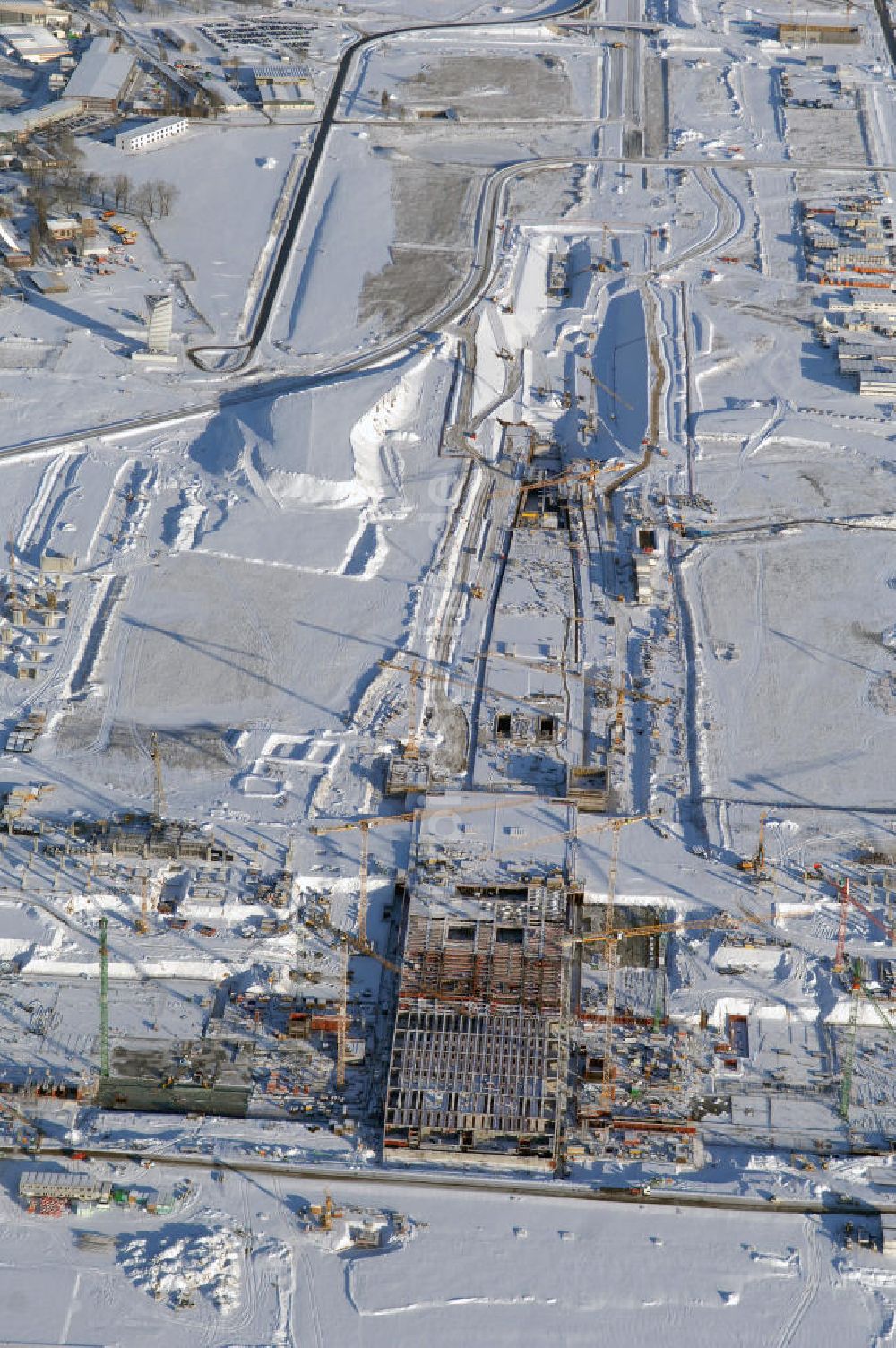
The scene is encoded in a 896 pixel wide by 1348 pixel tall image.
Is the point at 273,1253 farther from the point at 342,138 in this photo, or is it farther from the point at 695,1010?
the point at 342,138

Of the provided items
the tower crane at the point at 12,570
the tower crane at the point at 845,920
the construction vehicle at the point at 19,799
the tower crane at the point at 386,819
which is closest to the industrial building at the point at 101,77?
the tower crane at the point at 12,570

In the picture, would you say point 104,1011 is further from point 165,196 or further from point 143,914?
point 165,196

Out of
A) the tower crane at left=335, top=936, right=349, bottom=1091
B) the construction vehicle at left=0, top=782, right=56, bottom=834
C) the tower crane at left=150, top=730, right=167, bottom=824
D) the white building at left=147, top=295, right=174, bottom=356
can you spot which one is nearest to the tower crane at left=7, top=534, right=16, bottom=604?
the construction vehicle at left=0, top=782, right=56, bottom=834

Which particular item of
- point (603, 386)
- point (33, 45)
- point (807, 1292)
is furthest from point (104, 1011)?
point (33, 45)

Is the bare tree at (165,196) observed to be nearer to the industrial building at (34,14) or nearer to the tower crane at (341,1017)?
the industrial building at (34,14)

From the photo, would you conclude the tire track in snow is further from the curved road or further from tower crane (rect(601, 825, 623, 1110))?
the curved road

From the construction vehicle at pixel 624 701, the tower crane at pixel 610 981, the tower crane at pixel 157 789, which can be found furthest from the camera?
the construction vehicle at pixel 624 701
